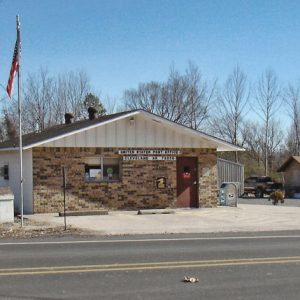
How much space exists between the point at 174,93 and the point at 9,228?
42160 mm

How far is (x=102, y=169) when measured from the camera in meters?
23.2

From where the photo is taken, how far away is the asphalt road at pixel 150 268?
7.85 m

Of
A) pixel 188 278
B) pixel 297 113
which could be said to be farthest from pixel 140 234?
pixel 297 113

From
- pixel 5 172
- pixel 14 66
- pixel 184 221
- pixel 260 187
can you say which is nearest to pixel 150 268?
pixel 184 221

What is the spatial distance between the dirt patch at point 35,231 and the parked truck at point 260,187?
86.7 ft

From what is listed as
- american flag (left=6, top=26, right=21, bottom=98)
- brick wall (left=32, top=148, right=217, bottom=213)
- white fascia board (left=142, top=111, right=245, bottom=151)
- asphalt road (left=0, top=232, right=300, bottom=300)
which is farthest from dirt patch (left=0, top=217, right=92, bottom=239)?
white fascia board (left=142, top=111, right=245, bottom=151)

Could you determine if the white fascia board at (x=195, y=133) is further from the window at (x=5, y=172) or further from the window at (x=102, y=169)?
the window at (x=5, y=172)

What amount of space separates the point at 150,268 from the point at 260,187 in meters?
33.6

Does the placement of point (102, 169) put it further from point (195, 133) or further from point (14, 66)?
point (14, 66)

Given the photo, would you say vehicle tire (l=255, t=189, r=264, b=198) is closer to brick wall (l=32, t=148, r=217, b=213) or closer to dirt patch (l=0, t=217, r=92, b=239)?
brick wall (l=32, t=148, r=217, b=213)

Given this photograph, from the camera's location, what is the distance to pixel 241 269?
9703mm

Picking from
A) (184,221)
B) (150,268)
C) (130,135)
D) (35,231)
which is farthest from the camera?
(130,135)

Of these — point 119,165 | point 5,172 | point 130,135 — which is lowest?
point 5,172

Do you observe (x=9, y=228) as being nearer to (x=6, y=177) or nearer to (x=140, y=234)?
(x=140, y=234)
